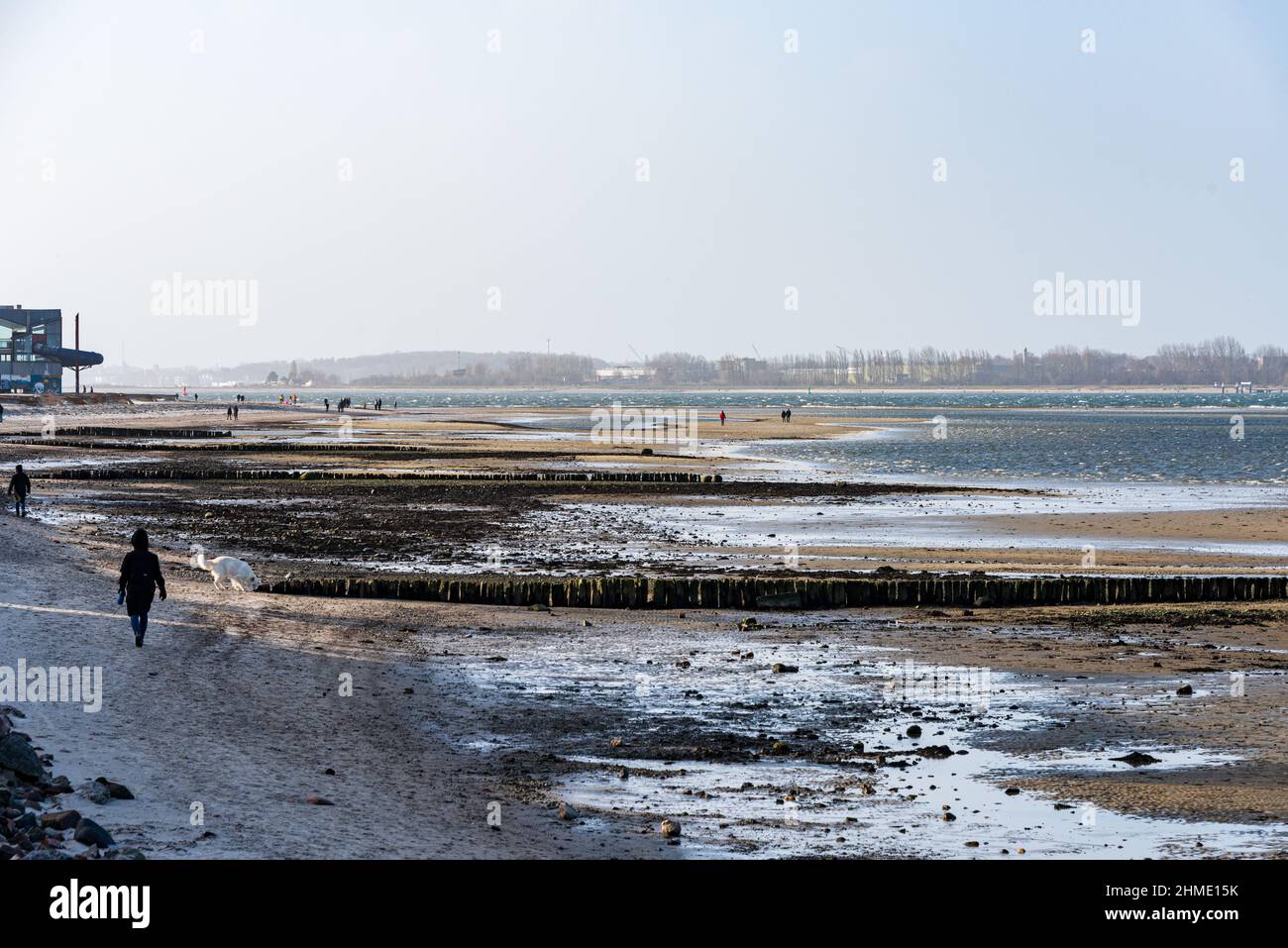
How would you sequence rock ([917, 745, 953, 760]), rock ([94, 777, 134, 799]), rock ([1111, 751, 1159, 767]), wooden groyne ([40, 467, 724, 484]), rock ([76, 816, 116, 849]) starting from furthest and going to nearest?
wooden groyne ([40, 467, 724, 484]), rock ([917, 745, 953, 760]), rock ([1111, 751, 1159, 767]), rock ([94, 777, 134, 799]), rock ([76, 816, 116, 849])

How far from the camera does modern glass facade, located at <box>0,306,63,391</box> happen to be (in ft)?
529

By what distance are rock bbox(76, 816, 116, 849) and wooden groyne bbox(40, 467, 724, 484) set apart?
146ft

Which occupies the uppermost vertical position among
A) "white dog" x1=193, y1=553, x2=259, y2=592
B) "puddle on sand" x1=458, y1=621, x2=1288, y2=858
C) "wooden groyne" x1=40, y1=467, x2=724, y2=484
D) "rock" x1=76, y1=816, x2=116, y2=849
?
"wooden groyne" x1=40, y1=467, x2=724, y2=484

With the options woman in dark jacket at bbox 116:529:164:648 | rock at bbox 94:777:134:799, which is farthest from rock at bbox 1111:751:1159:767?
woman in dark jacket at bbox 116:529:164:648

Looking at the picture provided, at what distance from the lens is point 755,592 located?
26.5 meters

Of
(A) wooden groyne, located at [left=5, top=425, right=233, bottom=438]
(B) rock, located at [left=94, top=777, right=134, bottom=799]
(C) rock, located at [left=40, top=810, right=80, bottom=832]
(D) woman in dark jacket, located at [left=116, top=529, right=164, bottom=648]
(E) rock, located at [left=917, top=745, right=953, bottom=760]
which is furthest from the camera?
(A) wooden groyne, located at [left=5, top=425, right=233, bottom=438]

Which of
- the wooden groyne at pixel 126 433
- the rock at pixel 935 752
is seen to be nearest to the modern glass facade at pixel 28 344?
the wooden groyne at pixel 126 433

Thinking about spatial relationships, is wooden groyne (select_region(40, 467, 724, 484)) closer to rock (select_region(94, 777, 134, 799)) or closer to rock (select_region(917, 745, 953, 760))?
rock (select_region(917, 745, 953, 760))

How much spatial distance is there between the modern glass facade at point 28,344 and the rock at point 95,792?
16028cm

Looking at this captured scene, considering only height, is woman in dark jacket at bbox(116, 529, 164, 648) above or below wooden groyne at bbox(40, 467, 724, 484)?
below

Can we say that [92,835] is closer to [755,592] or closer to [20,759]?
[20,759]

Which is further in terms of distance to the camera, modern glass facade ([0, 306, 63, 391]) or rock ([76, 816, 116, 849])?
modern glass facade ([0, 306, 63, 391])
